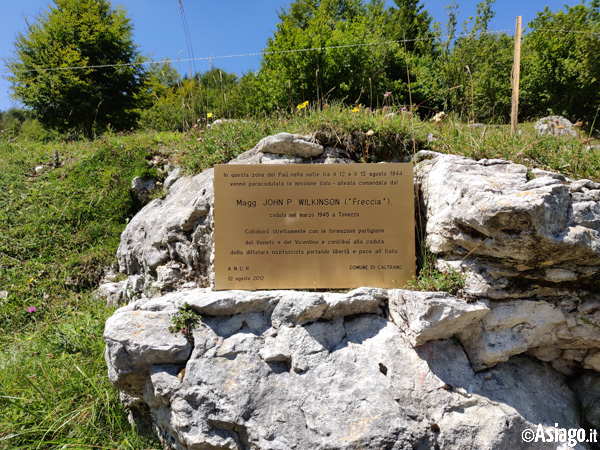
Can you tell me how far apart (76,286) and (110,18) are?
1457cm

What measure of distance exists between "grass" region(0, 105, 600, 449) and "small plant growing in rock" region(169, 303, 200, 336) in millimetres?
971

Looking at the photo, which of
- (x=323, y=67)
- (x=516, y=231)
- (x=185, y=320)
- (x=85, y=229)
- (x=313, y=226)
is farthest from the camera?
(x=323, y=67)

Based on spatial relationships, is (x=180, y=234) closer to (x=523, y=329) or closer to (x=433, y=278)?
(x=433, y=278)

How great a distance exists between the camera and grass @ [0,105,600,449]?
2.91 metres

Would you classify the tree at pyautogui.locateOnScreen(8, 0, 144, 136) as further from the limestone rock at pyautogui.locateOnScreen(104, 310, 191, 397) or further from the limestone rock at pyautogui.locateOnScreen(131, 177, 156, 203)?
the limestone rock at pyautogui.locateOnScreen(104, 310, 191, 397)

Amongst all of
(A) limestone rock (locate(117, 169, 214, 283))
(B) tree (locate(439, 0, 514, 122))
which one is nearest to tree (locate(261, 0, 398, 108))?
(B) tree (locate(439, 0, 514, 122))

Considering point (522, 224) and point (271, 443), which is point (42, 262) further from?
point (522, 224)

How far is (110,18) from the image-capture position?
47.7ft

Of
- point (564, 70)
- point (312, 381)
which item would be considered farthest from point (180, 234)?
point (564, 70)

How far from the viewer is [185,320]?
284 centimetres

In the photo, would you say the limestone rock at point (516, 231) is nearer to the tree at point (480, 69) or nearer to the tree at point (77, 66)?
the tree at point (480, 69)

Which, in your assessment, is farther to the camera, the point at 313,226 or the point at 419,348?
the point at 313,226

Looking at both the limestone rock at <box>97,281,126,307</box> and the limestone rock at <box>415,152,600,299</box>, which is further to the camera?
the limestone rock at <box>97,281,126,307</box>

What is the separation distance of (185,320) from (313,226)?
139cm
